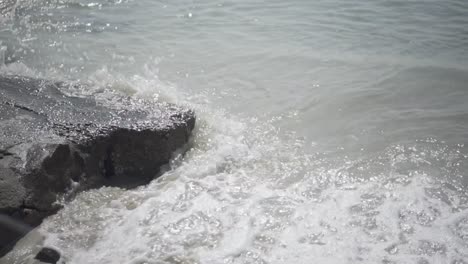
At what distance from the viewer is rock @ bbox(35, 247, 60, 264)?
3463mm

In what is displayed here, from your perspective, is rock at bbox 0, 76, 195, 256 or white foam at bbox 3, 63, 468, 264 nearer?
white foam at bbox 3, 63, 468, 264

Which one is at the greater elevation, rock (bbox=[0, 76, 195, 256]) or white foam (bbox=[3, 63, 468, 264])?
rock (bbox=[0, 76, 195, 256])

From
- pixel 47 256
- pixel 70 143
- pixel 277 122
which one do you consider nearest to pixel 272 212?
pixel 277 122

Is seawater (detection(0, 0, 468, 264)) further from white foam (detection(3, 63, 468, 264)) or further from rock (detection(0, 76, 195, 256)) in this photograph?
rock (detection(0, 76, 195, 256))

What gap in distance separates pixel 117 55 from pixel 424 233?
6.26 m

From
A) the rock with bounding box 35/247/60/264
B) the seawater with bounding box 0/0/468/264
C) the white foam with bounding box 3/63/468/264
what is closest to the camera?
the rock with bounding box 35/247/60/264

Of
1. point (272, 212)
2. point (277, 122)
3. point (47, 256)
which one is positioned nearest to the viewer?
point (47, 256)

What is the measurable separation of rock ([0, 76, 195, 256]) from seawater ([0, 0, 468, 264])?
0.77 feet

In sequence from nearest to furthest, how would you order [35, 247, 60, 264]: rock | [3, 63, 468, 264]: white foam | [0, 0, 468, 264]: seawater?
[35, 247, 60, 264]: rock → [3, 63, 468, 264]: white foam → [0, 0, 468, 264]: seawater

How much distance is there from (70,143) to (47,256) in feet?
4.17

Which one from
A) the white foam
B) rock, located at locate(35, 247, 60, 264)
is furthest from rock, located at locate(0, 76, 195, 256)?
rock, located at locate(35, 247, 60, 264)

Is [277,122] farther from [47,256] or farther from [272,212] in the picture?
[47,256]

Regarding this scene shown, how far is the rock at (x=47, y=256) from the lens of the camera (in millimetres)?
3463

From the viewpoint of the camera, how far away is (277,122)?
18.9ft
